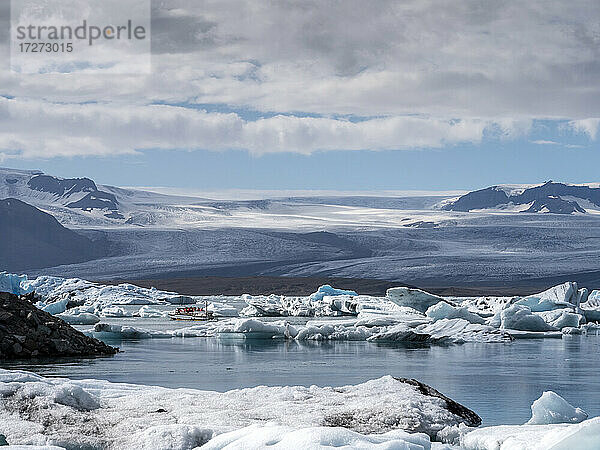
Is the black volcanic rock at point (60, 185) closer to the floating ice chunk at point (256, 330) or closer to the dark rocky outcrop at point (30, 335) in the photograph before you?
the floating ice chunk at point (256, 330)

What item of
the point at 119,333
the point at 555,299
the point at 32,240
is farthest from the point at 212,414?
the point at 32,240

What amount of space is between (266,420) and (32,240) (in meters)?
79.0

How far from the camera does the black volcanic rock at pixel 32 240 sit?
260ft

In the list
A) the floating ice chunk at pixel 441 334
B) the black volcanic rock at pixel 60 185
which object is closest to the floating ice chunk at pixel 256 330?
the floating ice chunk at pixel 441 334

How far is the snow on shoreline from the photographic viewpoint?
17.9 ft

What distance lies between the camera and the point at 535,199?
113m

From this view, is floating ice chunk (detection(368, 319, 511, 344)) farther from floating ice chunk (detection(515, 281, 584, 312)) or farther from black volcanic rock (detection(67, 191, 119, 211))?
black volcanic rock (detection(67, 191, 119, 211))

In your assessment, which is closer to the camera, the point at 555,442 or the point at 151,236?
the point at 555,442

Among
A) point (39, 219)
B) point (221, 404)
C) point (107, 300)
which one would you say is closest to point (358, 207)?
point (39, 219)

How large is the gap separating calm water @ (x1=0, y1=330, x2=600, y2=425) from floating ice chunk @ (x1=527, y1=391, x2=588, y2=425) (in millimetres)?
769

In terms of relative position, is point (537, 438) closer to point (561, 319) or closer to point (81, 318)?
point (561, 319)

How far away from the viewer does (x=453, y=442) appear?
637 centimetres

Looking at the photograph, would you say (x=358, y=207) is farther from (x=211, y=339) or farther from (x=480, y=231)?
(x=211, y=339)

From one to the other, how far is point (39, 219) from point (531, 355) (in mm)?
72750
